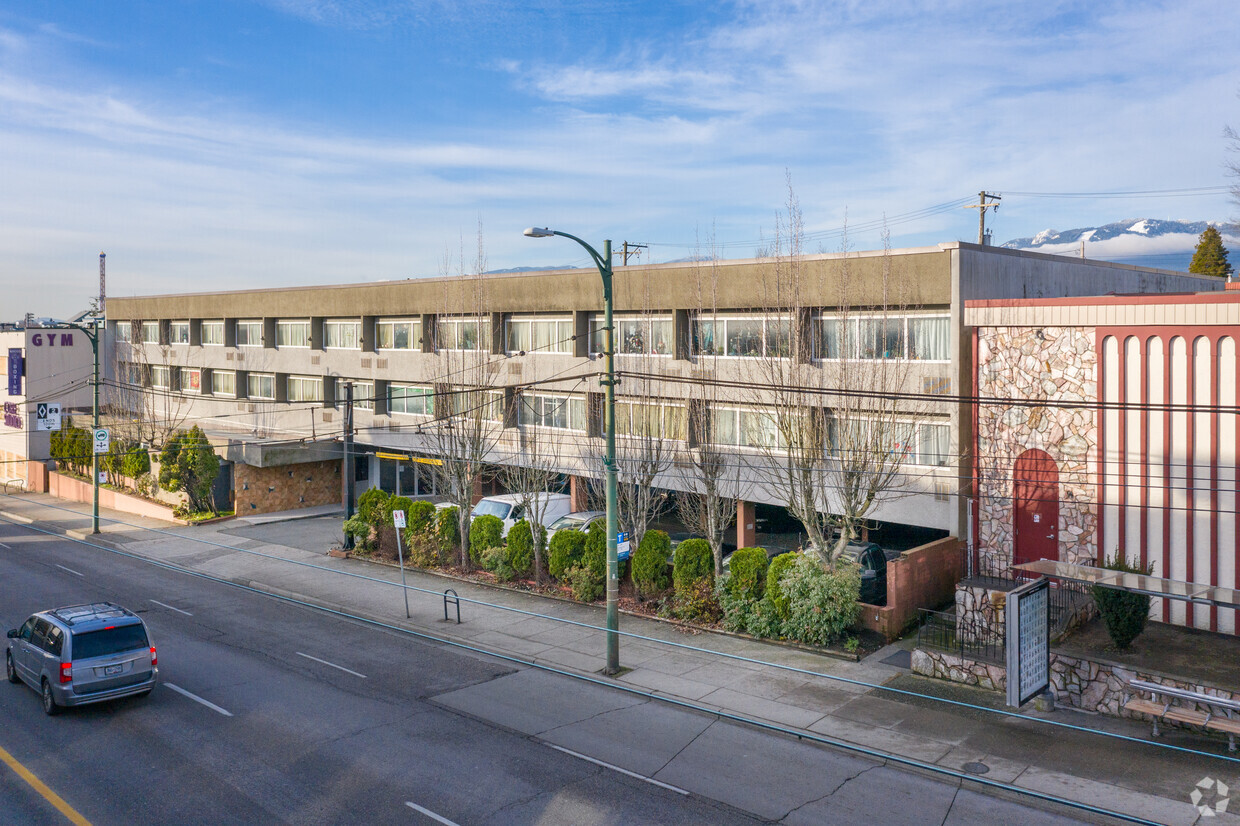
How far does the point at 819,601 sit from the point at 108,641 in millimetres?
14409

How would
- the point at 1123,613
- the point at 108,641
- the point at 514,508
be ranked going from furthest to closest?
the point at 514,508 < the point at 1123,613 < the point at 108,641

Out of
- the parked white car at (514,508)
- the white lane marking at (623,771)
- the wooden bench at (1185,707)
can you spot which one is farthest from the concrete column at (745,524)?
the white lane marking at (623,771)

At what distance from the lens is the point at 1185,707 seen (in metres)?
15.3

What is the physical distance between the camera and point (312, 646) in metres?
21.5

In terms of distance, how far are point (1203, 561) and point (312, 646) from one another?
2017 centimetres

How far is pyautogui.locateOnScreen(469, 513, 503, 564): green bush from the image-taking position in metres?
28.4

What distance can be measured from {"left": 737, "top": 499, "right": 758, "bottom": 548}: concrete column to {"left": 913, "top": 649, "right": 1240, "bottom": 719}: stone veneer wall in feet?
34.5

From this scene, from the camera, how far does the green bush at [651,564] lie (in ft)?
78.8

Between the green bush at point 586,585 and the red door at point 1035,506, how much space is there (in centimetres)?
1089

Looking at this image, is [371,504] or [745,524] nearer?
[745,524]

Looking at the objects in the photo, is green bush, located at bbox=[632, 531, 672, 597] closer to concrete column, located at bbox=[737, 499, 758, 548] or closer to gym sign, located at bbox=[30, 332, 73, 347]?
concrete column, located at bbox=[737, 499, 758, 548]

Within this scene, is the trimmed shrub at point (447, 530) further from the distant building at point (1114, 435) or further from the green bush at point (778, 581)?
the distant building at point (1114, 435)

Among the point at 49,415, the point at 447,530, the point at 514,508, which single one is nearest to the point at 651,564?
the point at 514,508

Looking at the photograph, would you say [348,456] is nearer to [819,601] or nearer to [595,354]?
[595,354]
